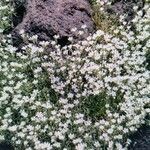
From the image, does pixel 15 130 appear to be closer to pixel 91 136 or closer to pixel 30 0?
pixel 91 136

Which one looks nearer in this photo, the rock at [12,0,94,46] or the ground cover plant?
the ground cover plant

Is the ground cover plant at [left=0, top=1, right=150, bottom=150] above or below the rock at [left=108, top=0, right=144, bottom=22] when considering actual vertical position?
below

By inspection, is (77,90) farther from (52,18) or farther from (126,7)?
(126,7)

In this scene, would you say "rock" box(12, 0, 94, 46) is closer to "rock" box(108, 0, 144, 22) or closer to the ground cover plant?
the ground cover plant

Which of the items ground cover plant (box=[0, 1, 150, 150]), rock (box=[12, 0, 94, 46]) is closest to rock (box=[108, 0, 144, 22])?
ground cover plant (box=[0, 1, 150, 150])

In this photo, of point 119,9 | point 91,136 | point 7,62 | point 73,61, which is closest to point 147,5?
point 119,9

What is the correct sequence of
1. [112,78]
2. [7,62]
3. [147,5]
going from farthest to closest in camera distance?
[147,5] < [7,62] < [112,78]
